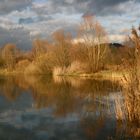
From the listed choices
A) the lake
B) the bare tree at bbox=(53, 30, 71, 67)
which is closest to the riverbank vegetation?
the bare tree at bbox=(53, 30, 71, 67)

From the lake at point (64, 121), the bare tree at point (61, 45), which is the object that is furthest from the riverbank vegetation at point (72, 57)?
the lake at point (64, 121)

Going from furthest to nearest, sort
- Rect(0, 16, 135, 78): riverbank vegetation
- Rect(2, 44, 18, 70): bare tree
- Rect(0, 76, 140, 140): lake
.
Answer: Rect(2, 44, 18, 70): bare tree
Rect(0, 16, 135, 78): riverbank vegetation
Rect(0, 76, 140, 140): lake

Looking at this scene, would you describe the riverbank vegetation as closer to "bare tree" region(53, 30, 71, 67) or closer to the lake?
"bare tree" region(53, 30, 71, 67)

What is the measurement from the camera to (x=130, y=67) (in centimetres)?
1061

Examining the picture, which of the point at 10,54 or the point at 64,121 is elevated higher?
the point at 10,54

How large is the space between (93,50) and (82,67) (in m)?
3.11

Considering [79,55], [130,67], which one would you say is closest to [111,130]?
[130,67]

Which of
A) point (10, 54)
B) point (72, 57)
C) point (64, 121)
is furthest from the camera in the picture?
point (10, 54)

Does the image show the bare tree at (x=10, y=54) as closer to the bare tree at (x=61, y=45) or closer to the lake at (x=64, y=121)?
the bare tree at (x=61, y=45)

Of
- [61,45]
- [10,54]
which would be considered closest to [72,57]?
[61,45]

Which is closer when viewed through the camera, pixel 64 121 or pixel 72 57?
pixel 64 121

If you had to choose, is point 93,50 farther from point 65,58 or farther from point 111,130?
point 111,130

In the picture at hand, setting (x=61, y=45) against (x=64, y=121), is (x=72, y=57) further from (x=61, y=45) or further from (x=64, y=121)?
(x=64, y=121)

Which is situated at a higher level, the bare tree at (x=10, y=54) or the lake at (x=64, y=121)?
the bare tree at (x=10, y=54)
